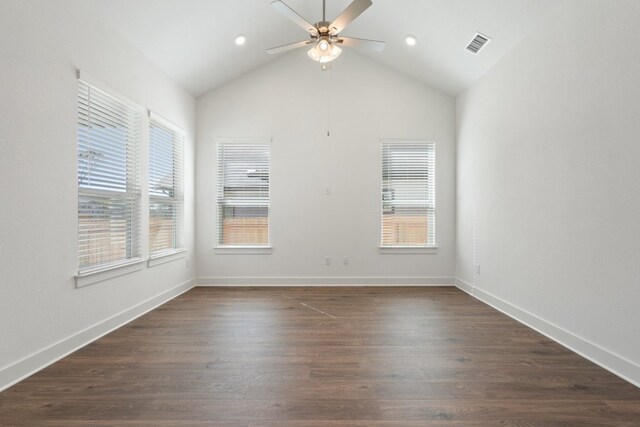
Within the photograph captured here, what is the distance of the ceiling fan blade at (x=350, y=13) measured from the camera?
8.57 ft

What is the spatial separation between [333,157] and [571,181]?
3.18 meters

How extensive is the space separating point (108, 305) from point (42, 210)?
1.19m

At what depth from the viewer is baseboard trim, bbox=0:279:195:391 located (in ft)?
7.46

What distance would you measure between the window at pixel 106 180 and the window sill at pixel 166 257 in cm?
25

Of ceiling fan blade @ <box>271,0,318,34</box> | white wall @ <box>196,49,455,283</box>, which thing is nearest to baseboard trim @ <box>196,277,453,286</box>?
white wall @ <box>196,49,455,283</box>

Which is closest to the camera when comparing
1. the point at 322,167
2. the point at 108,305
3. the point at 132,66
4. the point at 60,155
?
the point at 60,155

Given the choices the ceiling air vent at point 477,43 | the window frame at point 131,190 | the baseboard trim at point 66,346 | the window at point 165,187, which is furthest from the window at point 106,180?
the ceiling air vent at point 477,43

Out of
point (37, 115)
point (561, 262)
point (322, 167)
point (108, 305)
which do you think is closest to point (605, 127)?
point (561, 262)

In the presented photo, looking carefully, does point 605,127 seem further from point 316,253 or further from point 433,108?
point 316,253

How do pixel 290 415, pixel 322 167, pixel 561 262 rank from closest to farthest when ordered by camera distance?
1. pixel 290 415
2. pixel 561 262
3. pixel 322 167

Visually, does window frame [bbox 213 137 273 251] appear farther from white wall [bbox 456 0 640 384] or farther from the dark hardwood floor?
white wall [bbox 456 0 640 384]

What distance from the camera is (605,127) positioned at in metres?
2.54

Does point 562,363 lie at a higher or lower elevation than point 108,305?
lower

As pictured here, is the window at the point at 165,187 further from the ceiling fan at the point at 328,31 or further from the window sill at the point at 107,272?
the ceiling fan at the point at 328,31
